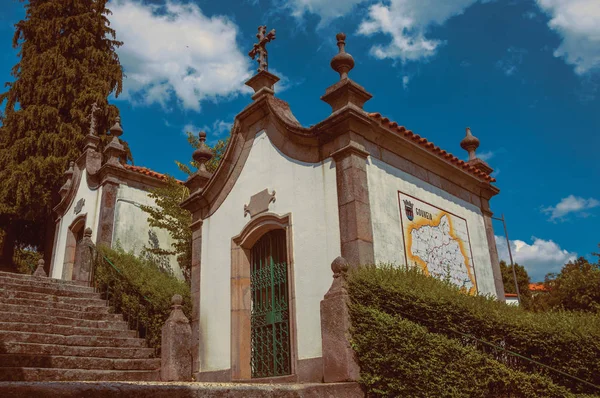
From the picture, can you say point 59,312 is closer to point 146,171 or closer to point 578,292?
point 146,171

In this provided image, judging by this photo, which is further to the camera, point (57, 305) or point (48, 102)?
point (48, 102)

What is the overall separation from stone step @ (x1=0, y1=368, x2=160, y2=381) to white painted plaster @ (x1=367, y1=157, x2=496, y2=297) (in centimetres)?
401

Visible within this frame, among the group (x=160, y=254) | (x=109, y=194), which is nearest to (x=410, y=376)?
(x=160, y=254)

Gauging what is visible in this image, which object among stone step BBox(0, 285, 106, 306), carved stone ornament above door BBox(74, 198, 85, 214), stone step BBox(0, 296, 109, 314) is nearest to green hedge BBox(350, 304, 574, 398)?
stone step BBox(0, 296, 109, 314)

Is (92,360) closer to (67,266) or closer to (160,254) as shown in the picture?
(160,254)

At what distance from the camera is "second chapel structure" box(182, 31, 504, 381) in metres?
7.28

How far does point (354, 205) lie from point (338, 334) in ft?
6.70

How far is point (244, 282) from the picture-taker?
8672 millimetres

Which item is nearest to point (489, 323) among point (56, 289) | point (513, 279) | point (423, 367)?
point (423, 367)

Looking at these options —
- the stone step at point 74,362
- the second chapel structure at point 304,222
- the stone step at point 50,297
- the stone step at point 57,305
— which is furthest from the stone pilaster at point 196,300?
the stone step at point 50,297

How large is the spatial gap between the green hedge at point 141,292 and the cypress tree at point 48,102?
9.33 metres

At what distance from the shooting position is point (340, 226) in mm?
7160

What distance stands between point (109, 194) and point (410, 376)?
11.6 m

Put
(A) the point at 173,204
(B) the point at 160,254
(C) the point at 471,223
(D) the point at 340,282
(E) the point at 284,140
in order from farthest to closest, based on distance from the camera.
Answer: (B) the point at 160,254, (A) the point at 173,204, (C) the point at 471,223, (E) the point at 284,140, (D) the point at 340,282
